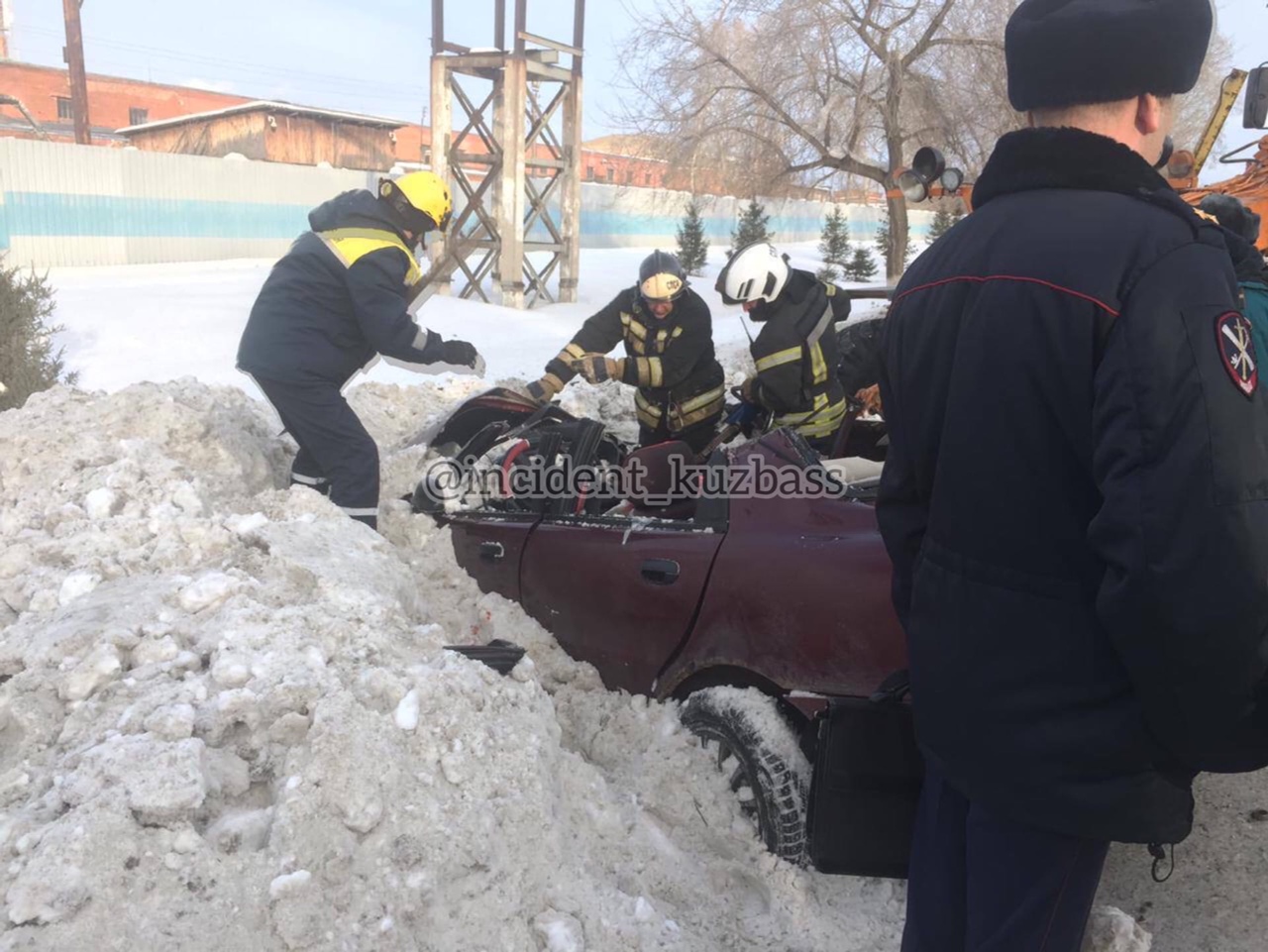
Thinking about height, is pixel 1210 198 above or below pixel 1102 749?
above

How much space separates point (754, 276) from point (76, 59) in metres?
23.0

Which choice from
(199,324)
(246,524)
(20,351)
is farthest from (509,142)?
(246,524)

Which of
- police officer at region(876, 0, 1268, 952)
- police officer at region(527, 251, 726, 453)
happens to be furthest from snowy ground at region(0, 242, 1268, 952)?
police officer at region(527, 251, 726, 453)

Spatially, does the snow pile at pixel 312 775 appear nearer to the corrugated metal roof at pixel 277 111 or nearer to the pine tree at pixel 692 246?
the pine tree at pixel 692 246

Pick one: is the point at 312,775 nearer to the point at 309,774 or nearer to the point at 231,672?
the point at 309,774

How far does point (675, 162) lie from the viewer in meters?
18.0

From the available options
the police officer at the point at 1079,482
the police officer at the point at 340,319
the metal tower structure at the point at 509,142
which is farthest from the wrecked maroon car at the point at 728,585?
the metal tower structure at the point at 509,142

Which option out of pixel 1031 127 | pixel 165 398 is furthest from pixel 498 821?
pixel 165 398

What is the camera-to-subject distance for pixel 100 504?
3.26 metres

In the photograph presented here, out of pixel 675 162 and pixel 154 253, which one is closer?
pixel 675 162

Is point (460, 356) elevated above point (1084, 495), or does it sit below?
below

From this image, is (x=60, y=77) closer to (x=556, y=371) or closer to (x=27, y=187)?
(x=27, y=187)

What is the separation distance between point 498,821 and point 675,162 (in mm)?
17056

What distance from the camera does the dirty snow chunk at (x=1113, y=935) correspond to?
86.6 inches
